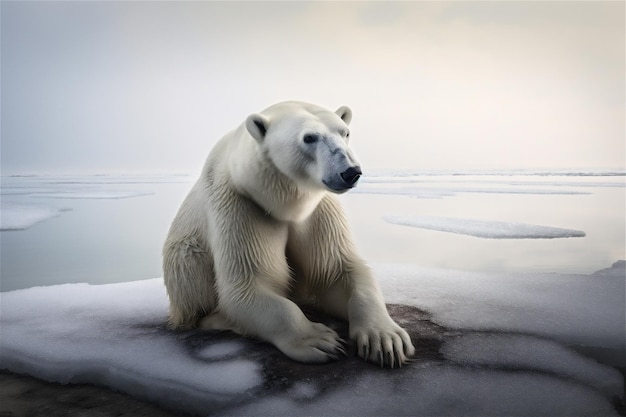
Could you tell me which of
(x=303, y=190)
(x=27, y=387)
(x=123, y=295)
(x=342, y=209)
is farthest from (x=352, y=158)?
(x=123, y=295)

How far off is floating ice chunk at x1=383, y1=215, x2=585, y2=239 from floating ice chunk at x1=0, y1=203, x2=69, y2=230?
3598mm

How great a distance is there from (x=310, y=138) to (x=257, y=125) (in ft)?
0.69

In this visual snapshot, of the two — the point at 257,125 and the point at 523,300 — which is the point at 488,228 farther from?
the point at 257,125

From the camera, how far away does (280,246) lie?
202 centimetres

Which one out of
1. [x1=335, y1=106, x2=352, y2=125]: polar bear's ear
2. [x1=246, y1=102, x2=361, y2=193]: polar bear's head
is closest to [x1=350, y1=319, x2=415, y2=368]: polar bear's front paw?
[x1=246, y1=102, x2=361, y2=193]: polar bear's head

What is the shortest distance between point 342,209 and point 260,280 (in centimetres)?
46

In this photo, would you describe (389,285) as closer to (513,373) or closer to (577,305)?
(577,305)

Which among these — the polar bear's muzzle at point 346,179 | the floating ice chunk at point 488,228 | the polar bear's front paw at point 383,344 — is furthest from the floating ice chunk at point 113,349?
the floating ice chunk at point 488,228

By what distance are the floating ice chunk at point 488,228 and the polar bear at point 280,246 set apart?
279 cm

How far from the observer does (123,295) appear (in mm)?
2639

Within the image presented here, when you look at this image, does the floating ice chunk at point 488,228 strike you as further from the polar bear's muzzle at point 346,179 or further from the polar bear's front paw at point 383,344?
the polar bear's muzzle at point 346,179

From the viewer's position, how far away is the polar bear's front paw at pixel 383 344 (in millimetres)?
1650

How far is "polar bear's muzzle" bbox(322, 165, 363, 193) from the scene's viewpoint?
1614 millimetres

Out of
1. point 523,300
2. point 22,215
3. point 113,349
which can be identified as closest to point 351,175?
point 113,349
